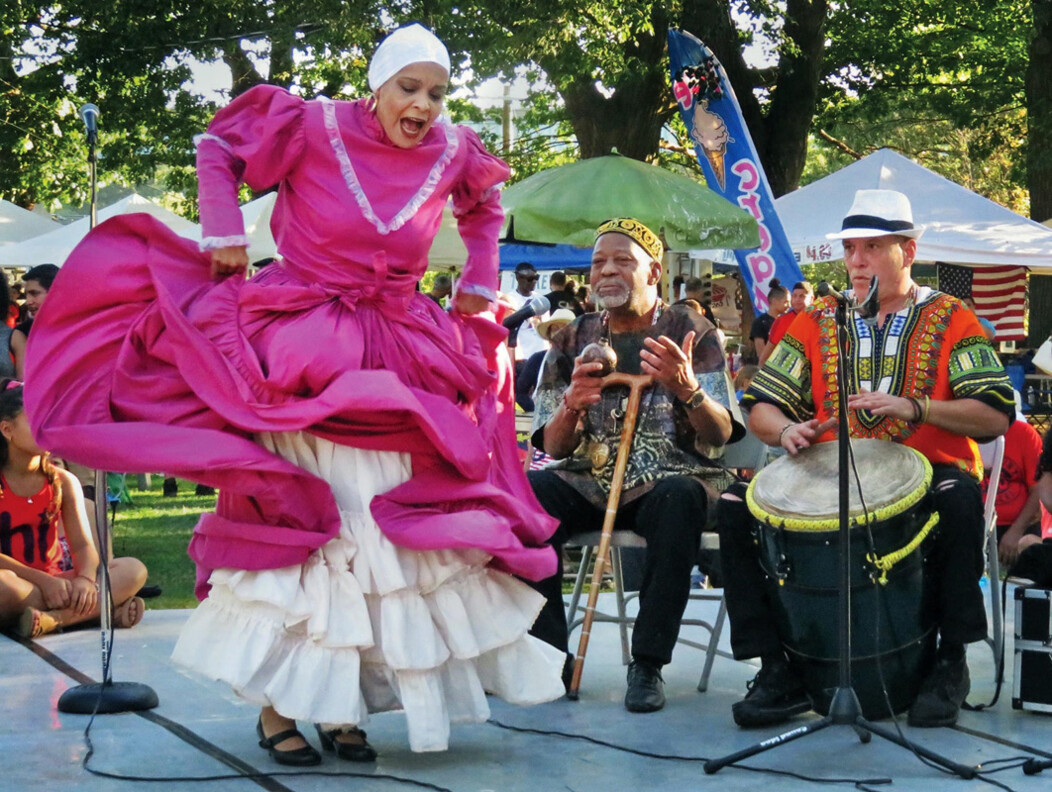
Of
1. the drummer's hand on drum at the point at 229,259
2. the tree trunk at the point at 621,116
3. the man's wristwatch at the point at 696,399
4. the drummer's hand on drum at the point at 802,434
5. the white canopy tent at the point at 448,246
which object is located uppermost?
the tree trunk at the point at 621,116

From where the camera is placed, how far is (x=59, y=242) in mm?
16062

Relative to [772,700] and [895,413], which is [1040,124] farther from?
[772,700]

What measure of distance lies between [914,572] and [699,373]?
1095mm

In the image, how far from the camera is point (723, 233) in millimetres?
10719

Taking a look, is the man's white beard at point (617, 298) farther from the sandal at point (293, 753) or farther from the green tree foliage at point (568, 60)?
the green tree foliage at point (568, 60)

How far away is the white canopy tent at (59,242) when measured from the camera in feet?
47.2

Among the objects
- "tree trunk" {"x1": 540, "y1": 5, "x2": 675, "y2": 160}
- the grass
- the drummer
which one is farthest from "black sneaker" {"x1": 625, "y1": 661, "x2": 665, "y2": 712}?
"tree trunk" {"x1": 540, "y1": 5, "x2": 675, "y2": 160}

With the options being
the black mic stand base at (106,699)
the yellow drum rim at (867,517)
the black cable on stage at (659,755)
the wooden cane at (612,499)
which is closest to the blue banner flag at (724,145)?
the wooden cane at (612,499)

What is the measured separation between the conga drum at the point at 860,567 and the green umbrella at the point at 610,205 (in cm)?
530

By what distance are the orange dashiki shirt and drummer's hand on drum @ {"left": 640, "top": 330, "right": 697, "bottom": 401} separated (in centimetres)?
20

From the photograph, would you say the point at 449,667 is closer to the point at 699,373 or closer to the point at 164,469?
the point at 164,469

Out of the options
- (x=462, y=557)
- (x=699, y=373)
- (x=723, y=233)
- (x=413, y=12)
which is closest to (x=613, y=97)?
(x=413, y=12)

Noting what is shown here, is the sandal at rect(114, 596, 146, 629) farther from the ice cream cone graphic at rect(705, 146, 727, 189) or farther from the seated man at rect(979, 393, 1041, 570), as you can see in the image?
the ice cream cone graphic at rect(705, 146, 727, 189)

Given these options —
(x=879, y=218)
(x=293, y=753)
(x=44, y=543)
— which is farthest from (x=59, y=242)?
(x=293, y=753)
